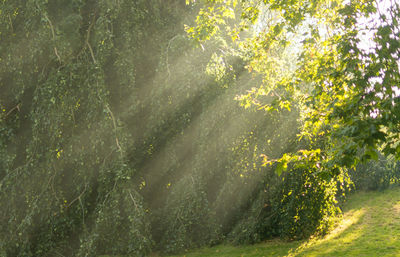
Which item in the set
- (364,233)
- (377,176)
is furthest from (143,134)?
(377,176)

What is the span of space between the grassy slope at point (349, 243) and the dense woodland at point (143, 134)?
239mm

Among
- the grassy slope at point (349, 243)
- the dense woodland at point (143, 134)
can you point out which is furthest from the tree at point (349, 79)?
the grassy slope at point (349, 243)

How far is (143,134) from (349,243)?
3919 millimetres

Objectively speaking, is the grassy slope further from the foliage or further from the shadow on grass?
the foliage

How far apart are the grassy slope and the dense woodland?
0.79 feet

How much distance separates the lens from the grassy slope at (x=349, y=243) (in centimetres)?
649

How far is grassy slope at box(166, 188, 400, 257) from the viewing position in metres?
6.49

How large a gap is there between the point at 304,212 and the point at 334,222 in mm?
1394

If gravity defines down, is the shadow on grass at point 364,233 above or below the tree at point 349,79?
below

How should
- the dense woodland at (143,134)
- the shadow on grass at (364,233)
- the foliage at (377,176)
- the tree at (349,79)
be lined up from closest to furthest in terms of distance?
1. the tree at (349,79)
2. the dense woodland at (143,134)
3. the shadow on grass at (364,233)
4. the foliage at (377,176)

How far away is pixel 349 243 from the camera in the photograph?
6969 mm

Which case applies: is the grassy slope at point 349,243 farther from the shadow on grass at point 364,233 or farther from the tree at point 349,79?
the tree at point 349,79

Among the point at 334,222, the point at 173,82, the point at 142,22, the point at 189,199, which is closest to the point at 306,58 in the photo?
the point at 173,82

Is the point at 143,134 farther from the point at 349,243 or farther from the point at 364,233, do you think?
the point at 364,233
